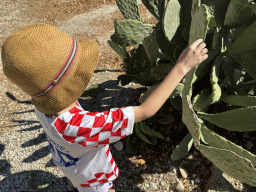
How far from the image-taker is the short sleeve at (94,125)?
0.98 metres

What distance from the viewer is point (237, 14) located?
1.21 meters

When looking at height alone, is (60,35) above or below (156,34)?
above

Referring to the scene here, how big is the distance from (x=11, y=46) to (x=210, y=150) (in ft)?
3.25

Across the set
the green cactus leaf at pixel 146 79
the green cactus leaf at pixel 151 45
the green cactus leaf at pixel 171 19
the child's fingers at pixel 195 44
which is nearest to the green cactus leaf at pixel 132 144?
the green cactus leaf at pixel 146 79

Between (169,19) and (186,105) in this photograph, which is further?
(169,19)

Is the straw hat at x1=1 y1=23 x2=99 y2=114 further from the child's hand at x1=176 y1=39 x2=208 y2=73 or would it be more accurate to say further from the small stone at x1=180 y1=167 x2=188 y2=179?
the small stone at x1=180 y1=167 x2=188 y2=179

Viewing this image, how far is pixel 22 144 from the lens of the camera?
91.6 inches

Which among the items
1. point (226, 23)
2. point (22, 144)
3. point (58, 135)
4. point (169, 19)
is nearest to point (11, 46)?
point (58, 135)

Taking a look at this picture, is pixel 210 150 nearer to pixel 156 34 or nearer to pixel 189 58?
pixel 189 58

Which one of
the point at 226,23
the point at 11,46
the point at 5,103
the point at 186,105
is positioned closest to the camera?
the point at 11,46

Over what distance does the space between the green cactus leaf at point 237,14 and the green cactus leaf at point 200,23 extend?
0.89ft

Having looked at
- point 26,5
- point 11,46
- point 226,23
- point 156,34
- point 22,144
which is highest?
point 11,46

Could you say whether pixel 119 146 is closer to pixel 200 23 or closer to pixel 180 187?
pixel 180 187

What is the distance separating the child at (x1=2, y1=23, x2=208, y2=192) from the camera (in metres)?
0.82
